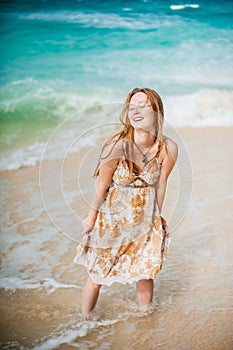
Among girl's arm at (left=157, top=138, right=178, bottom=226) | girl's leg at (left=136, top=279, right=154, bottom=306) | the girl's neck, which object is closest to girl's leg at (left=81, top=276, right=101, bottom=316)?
girl's leg at (left=136, top=279, right=154, bottom=306)

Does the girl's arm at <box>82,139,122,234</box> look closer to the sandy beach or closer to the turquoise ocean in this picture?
the sandy beach

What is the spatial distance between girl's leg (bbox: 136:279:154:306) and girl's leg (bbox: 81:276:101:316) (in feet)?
0.50

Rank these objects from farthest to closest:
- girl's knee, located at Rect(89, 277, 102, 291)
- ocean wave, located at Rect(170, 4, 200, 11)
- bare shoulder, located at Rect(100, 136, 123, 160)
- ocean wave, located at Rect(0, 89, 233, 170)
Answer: ocean wave, located at Rect(170, 4, 200, 11), ocean wave, located at Rect(0, 89, 233, 170), girl's knee, located at Rect(89, 277, 102, 291), bare shoulder, located at Rect(100, 136, 123, 160)

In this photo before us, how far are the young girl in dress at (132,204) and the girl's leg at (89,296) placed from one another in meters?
0.02

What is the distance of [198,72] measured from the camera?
13.9 ft

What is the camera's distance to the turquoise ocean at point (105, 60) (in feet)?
13.2

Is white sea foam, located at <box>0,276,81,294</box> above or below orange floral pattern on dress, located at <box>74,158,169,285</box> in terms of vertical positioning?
below

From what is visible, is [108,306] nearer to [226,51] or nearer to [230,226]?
[230,226]

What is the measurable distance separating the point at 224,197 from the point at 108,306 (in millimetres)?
1142

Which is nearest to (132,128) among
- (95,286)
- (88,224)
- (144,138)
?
(144,138)

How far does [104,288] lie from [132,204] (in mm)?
502

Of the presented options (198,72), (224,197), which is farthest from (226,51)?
(224,197)

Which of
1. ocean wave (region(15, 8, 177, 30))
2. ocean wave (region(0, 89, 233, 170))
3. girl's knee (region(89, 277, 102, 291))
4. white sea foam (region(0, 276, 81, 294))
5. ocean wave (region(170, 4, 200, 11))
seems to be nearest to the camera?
girl's knee (region(89, 277, 102, 291))

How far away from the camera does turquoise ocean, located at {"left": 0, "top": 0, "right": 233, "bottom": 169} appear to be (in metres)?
4.02
